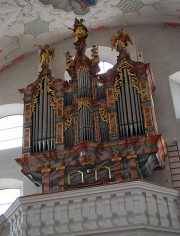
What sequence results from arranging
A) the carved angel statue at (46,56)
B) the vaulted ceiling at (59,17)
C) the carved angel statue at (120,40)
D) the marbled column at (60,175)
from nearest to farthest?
the marbled column at (60,175), the carved angel statue at (120,40), the carved angel statue at (46,56), the vaulted ceiling at (59,17)

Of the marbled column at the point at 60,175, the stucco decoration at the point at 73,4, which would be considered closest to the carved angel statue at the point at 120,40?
the stucco decoration at the point at 73,4

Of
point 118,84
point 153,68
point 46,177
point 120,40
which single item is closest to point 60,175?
point 46,177

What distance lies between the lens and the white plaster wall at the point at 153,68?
1226cm

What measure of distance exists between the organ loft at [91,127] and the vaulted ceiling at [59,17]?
147cm

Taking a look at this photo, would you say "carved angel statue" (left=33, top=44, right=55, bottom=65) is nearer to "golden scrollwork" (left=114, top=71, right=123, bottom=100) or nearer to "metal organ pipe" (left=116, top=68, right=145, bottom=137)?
"golden scrollwork" (left=114, top=71, right=123, bottom=100)

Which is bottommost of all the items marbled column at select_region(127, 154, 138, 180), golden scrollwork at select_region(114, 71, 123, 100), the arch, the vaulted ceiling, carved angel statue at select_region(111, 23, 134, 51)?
A: marbled column at select_region(127, 154, 138, 180)

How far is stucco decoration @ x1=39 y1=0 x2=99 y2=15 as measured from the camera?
13766 mm

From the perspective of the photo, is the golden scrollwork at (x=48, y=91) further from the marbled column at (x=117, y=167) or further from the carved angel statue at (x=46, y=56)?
the marbled column at (x=117, y=167)

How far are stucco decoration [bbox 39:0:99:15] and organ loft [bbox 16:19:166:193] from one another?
4.67 ft

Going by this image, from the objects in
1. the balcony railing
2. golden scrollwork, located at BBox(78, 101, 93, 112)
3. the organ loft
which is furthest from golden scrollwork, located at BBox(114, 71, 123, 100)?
the balcony railing

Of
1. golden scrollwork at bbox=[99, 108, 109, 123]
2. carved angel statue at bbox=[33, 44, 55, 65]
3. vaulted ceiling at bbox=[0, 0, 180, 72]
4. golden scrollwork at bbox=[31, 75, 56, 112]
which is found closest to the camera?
golden scrollwork at bbox=[99, 108, 109, 123]

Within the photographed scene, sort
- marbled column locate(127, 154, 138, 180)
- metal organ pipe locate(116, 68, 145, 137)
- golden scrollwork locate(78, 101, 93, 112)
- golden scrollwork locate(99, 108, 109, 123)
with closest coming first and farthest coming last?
marbled column locate(127, 154, 138, 180) < metal organ pipe locate(116, 68, 145, 137) < golden scrollwork locate(99, 108, 109, 123) < golden scrollwork locate(78, 101, 93, 112)

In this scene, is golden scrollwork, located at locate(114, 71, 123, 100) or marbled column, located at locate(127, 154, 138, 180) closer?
marbled column, located at locate(127, 154, 138, 180)

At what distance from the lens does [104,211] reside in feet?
28.4
